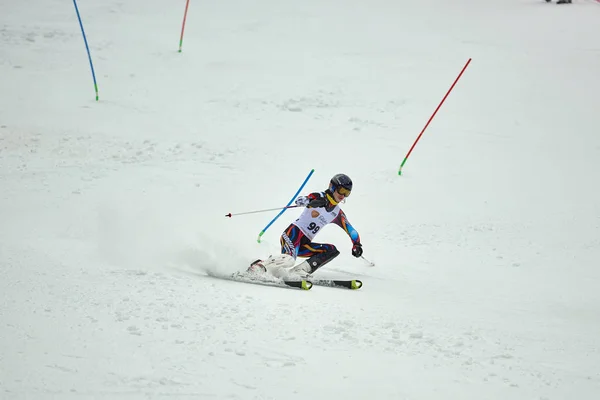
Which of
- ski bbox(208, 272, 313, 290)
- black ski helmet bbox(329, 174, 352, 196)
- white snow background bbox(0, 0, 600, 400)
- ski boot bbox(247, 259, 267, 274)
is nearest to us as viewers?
white snow background bbox(0, 0, 600, 400)

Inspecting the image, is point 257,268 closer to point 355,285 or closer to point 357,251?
point 355,285

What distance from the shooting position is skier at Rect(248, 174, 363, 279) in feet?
22.2

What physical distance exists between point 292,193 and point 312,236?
11.6ft

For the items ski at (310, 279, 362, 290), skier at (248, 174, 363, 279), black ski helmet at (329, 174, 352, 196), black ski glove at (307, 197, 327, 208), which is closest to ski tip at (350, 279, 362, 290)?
ski at (310, 279, 362, 290)

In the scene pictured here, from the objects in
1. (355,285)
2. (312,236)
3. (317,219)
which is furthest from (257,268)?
(355,285)

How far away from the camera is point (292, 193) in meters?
10.6

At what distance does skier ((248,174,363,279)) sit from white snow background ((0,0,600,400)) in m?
0.44

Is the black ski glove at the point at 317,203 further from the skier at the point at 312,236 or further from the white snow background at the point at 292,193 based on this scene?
the white snow background at the point at 292,193

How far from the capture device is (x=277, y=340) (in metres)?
4.95

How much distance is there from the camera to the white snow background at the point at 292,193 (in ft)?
15.4

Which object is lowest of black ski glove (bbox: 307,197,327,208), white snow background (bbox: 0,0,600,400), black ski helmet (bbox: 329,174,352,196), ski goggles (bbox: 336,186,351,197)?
white snow background (bbox: 0,0,600,400)

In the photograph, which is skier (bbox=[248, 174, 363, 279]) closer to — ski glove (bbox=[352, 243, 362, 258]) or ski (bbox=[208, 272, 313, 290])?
ski glove (bbox=[352, 243, 362, 258])

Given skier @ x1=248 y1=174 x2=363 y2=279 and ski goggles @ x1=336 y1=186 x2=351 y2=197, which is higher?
ski goggles @ x1=336 y1=186 x2=351 y2=197

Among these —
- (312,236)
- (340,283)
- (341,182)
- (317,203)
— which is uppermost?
(341,182)
